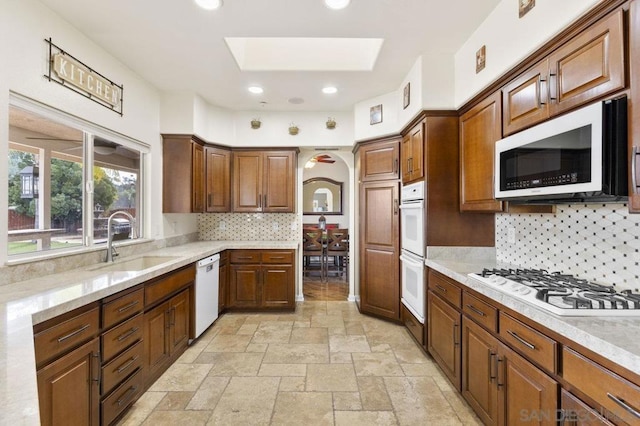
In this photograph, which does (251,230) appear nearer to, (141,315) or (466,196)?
(141,315)

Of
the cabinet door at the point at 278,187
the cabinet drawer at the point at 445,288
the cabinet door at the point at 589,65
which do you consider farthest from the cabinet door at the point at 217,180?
the cabinet door at the point at 589,65

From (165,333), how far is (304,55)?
280cm

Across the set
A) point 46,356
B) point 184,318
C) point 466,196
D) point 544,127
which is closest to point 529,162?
point 544,127

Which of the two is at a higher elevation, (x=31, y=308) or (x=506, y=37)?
(x=506, y=37)

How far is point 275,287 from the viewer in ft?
13.1

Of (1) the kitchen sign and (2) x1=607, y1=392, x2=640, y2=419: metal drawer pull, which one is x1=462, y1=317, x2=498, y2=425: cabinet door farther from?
(1) the kitchen sign

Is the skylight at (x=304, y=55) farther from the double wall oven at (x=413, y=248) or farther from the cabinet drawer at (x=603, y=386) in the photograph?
the cabinet drawer at (x=603, y=386)

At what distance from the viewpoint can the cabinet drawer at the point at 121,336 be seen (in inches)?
70.5

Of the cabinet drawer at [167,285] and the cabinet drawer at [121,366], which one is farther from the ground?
the cabinet drawer at [167,285]

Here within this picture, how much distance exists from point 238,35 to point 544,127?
7.35 ft

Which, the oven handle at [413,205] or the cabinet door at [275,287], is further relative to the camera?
the cabinet door at [275,287]

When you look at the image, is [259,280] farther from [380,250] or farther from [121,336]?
[121,336]

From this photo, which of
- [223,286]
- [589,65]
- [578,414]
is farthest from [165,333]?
[589,65]

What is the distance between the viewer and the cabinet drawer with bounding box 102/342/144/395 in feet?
5.88
